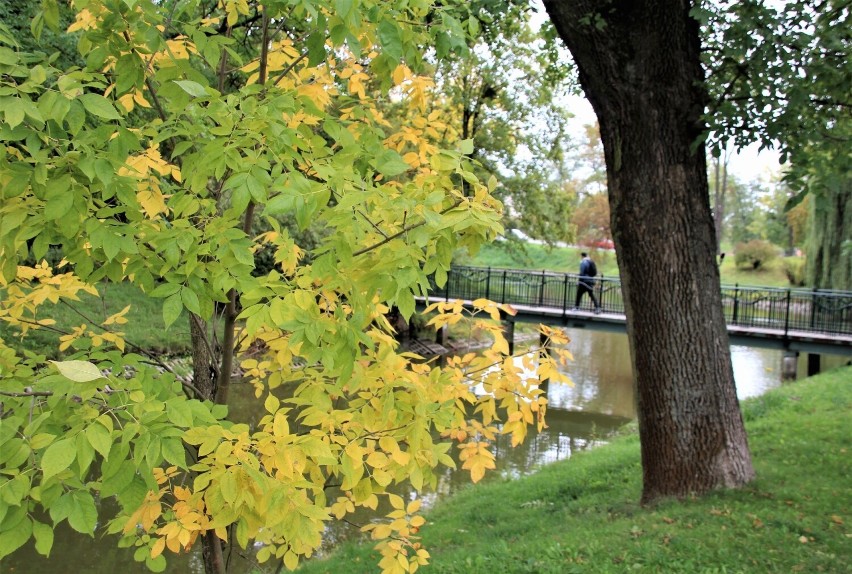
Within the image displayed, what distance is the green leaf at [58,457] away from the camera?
146 centimetres

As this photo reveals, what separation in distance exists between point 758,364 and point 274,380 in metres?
22.5

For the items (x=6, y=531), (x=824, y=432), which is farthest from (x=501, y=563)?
(x=824, y=432)

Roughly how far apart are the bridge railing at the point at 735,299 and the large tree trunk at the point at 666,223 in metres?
7.11

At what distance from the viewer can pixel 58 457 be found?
1.50 metres

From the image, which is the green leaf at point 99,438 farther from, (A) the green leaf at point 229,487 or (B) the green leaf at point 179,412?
(A) the green leaf at point 229,487

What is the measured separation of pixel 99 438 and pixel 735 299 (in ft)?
56.8

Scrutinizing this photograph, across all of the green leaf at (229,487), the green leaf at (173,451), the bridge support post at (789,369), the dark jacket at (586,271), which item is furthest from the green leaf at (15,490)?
the bridge support post at (789,369)

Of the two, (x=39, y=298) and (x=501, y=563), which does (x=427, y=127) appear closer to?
(x=39, y=298)

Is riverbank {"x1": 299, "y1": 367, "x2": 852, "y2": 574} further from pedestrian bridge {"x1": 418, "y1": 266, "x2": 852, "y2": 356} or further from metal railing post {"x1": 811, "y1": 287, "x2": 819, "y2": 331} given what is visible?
A: metal railing post {"x1": 811, "y1": 287, "x2": 819, "y2": 331}

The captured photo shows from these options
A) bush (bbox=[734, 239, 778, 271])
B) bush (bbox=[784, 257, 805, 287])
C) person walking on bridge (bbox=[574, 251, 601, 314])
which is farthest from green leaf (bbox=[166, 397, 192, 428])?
bush (bbox=[734, 239, 778, 271])

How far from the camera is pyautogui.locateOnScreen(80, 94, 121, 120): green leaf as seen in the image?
66.1 inches

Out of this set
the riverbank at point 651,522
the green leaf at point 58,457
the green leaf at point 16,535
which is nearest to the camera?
the green leaf at point 58,457

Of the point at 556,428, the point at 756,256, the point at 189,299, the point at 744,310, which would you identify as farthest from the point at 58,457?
the point at 756,256

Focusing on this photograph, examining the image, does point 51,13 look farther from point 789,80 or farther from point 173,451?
point 789,80
